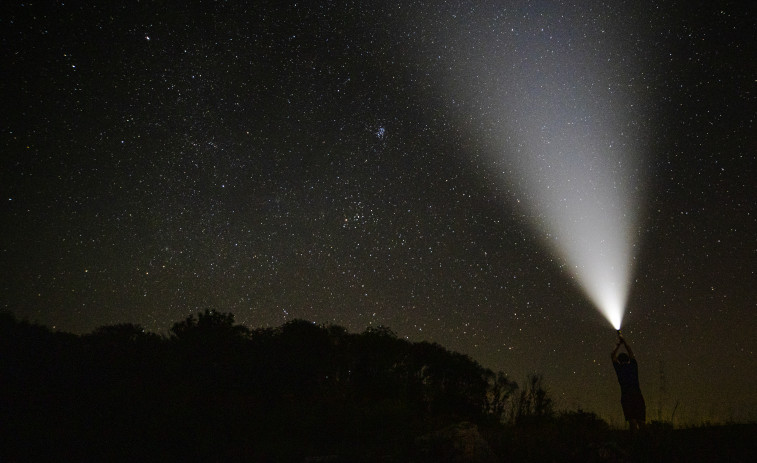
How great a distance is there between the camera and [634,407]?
28.5ft

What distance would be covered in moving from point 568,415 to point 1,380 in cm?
1568

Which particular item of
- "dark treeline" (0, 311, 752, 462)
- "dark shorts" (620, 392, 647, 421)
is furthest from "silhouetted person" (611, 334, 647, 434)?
"dark treeline" (0, 311, 752, 462)

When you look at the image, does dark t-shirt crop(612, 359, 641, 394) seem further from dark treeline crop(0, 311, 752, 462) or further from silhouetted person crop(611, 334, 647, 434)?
dark treeline crop(0, 311, 752, 462)

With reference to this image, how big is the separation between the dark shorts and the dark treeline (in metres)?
0.63

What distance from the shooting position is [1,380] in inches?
363

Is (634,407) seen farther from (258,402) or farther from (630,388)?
(258,402)

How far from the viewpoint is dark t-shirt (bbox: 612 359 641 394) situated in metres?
8.84

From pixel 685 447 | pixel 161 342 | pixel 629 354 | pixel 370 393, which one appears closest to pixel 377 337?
pixel 370 393

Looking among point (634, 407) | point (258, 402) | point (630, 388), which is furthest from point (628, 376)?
point (258, 402)

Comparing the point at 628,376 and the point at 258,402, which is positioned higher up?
the point at 628,376

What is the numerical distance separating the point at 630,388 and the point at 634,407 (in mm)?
350

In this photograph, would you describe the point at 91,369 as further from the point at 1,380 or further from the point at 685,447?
the point at 685,447

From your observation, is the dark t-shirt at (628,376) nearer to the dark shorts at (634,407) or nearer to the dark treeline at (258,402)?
the dark shorts at (634,407)

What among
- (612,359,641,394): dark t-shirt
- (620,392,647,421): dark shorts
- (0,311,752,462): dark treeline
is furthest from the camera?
(612,359,641,394): dark t-shirt
